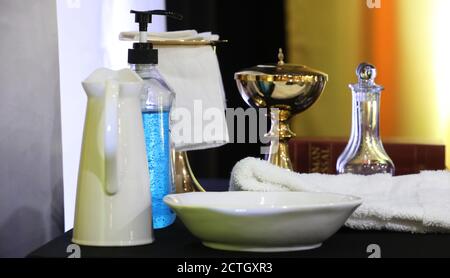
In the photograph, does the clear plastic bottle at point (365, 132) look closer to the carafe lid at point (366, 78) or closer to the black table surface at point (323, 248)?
the carafe lid at point (366, 78)

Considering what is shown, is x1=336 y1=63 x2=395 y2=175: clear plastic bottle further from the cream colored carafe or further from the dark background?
the dark background

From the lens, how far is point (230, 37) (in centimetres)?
292

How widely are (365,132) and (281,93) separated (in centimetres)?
13

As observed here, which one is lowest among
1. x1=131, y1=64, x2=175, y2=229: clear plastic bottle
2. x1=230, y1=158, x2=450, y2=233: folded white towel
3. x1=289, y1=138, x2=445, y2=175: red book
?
x1=289, y1=138, x2=445, y2=175: red book

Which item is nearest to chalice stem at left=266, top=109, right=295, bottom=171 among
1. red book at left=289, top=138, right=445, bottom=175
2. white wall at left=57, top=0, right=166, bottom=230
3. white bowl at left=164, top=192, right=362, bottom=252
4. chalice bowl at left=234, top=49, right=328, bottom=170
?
chalice bowl at left=234, top=49, right=328, bottom=170

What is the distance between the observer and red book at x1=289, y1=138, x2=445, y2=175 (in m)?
1.74

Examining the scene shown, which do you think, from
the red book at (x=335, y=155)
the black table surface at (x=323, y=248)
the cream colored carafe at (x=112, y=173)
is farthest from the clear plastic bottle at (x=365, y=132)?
the red book at (x=335, y=155)

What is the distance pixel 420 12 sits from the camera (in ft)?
9.98

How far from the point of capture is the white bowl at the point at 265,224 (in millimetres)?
623

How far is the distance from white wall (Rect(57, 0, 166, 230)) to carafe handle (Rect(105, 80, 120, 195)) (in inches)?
15.7

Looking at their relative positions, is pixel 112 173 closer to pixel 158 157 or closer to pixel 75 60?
pixel 158 157

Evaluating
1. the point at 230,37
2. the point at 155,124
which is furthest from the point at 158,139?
the point at 230,37

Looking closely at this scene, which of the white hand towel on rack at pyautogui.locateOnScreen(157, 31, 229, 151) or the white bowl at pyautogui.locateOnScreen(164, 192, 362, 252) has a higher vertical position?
the white hand towel on rack at pyautogui.locateOnScreen(157, 31, 229, 151)

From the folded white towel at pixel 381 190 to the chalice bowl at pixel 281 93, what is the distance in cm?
18
